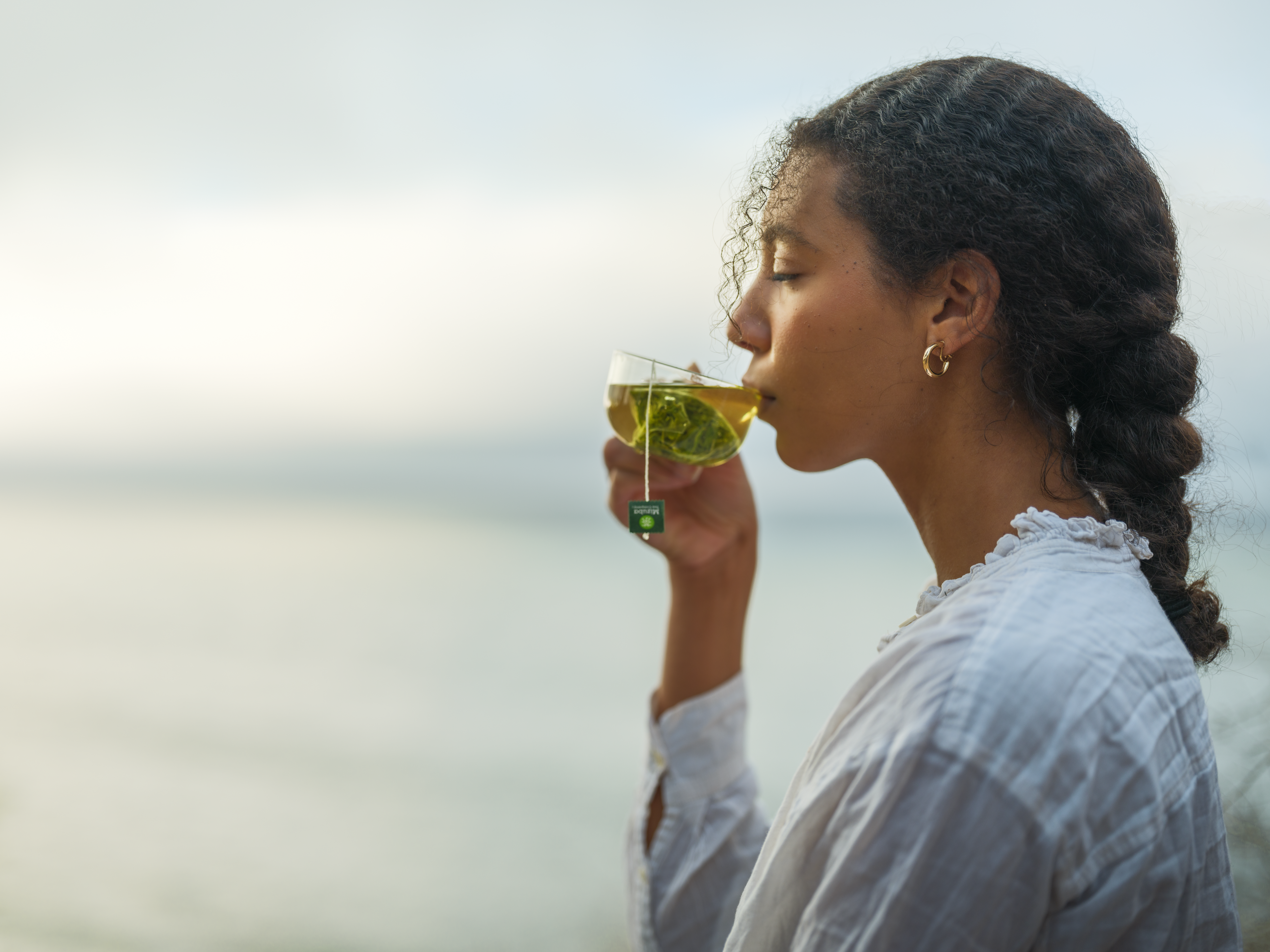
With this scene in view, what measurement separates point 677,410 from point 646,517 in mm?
145

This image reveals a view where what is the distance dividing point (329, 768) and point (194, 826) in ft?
1.38

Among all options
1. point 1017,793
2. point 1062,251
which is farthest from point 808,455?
point 1017,793

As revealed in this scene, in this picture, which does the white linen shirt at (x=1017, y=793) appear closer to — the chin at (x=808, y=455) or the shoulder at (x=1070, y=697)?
the shoulder at (x=1070, y=697)

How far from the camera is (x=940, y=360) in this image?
938mm

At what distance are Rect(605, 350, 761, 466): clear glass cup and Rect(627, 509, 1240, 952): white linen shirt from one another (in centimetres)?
38

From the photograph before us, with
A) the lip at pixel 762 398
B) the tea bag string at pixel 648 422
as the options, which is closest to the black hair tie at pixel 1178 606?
the lip at pixel 762 398

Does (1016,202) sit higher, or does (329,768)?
(1016,202)

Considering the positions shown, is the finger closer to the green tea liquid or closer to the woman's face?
the green tea liquid

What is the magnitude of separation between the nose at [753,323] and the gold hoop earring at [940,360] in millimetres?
159

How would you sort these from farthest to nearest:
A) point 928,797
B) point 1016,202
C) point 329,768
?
1. point 329,768
2. point 1016,202
3. point 928,797

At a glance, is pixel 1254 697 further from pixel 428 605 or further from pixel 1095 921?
pixel 428 605

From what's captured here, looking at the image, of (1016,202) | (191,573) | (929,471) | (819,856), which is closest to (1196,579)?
(929,471)

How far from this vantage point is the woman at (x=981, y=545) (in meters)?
0.66

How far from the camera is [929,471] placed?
3.20 feet
